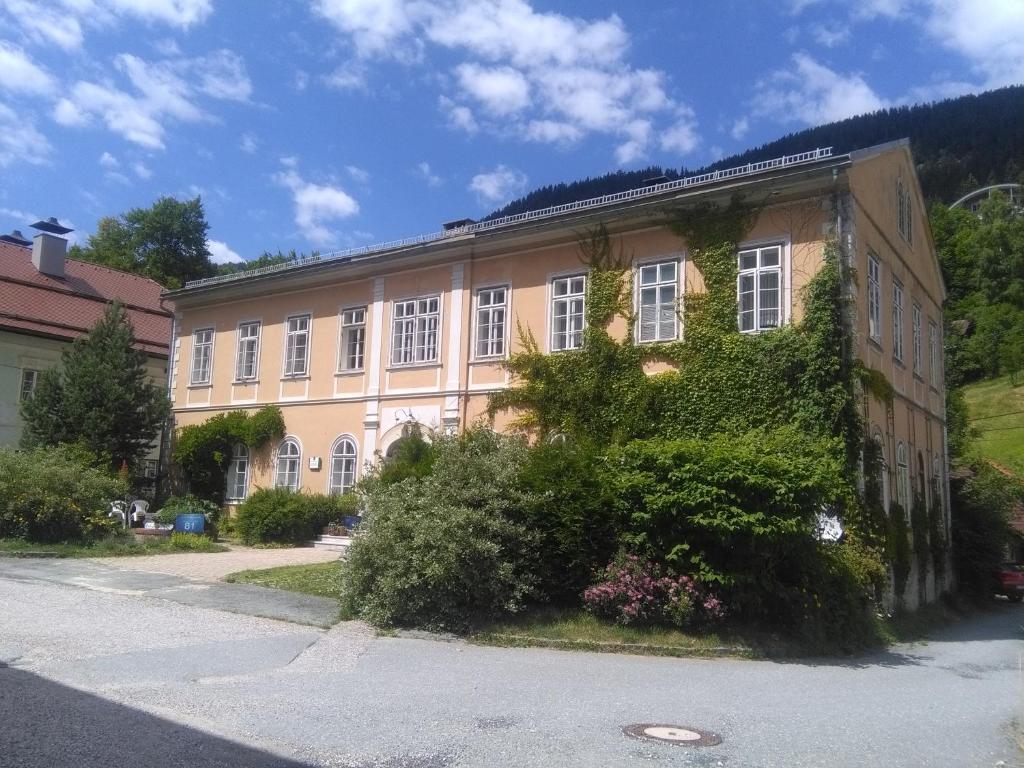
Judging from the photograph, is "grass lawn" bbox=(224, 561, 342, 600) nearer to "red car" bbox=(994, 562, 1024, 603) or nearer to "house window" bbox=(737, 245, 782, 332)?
"house window" bbox=(737, 245, 782, 332)

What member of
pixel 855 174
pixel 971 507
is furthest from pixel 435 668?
pixel 971 507

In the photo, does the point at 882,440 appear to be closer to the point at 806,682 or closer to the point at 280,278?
the point at 806,682

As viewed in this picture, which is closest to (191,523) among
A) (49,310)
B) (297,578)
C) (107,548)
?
(107,548)

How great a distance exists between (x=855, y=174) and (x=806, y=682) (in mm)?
10535

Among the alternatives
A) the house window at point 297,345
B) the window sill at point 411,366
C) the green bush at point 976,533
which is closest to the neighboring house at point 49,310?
the house window at point 297,345

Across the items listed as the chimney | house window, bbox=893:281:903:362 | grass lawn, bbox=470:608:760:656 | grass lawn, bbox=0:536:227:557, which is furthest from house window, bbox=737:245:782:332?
the chimney

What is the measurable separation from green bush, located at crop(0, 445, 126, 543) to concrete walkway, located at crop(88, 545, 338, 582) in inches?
73.1

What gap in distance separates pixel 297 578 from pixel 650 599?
267 inches

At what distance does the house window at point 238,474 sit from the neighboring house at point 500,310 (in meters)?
0.05

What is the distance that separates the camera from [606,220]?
19.3 m

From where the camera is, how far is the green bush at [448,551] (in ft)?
40.3

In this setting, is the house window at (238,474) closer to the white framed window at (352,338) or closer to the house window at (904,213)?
the white framed window at (352,338)

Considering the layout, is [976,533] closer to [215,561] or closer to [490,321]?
[490,321]

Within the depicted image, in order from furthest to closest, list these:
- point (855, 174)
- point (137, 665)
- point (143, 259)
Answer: point (143, 259), point (855, 174), point (137, 665)
